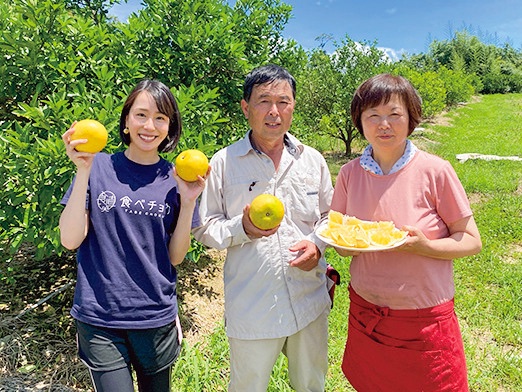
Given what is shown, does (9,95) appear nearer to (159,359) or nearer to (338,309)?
(159,359)

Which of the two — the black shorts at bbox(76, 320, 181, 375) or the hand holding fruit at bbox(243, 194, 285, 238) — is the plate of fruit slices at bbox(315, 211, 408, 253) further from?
the black shorts at bbox(76, 320, 181, 375)

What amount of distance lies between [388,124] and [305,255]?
0.72 meters

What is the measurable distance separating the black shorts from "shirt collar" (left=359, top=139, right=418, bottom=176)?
120 cm

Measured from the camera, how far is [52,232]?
2684 millimetres

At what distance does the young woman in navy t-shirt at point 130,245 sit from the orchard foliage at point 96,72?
0.86 m

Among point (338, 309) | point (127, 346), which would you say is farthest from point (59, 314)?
point (338, 309)

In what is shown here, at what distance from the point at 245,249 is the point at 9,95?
2.51 metres

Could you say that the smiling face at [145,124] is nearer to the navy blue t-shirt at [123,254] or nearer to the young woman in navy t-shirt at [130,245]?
the young woman in navy t-shirt at [130,245]

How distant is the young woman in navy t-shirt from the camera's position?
1790mm

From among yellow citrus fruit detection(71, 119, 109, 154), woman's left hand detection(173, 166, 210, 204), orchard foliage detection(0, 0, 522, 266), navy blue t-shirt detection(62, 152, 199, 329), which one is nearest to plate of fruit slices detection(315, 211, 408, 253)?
woman's left hand detection(173, 166, 210, 204)

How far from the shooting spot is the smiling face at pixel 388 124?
1840 mm

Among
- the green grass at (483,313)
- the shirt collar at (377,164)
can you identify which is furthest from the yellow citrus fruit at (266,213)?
the green grass at (483,313)

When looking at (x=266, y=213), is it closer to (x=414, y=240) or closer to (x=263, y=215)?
(x=263, y=215)

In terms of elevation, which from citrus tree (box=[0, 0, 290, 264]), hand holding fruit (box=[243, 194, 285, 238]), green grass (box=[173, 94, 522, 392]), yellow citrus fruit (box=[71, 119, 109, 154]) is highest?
citrus tree (box=[0, 0, 290, 264])
